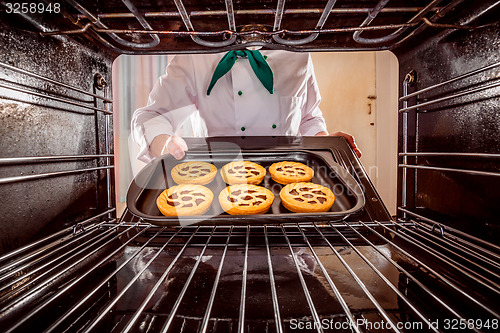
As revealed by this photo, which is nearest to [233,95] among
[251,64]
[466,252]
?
[251,64]

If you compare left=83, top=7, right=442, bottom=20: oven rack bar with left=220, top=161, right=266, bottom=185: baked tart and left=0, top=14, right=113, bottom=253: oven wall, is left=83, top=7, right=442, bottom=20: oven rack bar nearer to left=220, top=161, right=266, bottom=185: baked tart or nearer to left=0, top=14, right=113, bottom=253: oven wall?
left=0, top=14, right=113, bottom=253: oven wall

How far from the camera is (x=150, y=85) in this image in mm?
2975

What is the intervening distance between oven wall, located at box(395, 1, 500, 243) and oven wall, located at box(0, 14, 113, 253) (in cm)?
97

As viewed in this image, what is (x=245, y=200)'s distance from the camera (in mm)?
866

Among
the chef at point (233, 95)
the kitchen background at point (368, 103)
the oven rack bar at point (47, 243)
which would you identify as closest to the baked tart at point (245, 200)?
the oven rack bar at point (47, 243)

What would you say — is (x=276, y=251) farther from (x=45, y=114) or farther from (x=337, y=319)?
(x=45, y=114)

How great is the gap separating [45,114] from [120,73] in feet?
8.36

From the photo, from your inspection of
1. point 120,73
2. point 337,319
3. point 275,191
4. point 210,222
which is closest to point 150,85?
point 120,73

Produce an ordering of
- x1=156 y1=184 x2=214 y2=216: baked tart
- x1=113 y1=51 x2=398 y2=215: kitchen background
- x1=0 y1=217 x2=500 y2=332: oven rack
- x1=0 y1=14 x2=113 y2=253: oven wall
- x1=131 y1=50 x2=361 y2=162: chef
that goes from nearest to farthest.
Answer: x1=0 y1=217 x2=500 y2=332: oven rack, x1=0 y1=14 x2=113 y2=253: oven wall, x1=156 y1=184 x2=214 y2=216: baked tart, x1=131 y1=50 x2=361 y2=162: chef, x1=113 y1=51 x2=398 y2=215: kitchen background

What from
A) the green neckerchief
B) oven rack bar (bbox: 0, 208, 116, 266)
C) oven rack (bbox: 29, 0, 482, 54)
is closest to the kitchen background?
the green neckerchief

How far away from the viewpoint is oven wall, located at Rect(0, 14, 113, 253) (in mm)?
536

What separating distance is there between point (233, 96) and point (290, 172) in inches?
30.0

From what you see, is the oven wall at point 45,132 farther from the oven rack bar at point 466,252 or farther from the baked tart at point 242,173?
the oven rack bar at point 466,252

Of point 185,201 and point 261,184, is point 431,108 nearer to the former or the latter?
point 261,184
